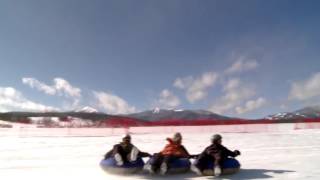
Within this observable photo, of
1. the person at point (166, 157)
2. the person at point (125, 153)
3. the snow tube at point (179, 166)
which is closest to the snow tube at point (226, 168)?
the snow tube at point (179, 166)

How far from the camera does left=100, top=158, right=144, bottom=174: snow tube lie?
8648mm

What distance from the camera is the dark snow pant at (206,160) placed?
8.57 m

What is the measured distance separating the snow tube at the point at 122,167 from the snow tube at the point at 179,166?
0.66 m

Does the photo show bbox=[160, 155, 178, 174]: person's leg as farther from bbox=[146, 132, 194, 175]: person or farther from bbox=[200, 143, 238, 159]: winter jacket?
bbox=[200, 143, 238, 159]: winter jacket

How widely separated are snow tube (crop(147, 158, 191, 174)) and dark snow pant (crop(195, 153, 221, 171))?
426 mm

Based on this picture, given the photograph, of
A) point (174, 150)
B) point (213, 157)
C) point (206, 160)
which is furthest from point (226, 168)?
point (174, 150)

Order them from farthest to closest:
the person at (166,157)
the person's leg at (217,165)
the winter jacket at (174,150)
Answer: the winter jacket at (174,150)
the person at (166,157)
the person's leg at (217,165)

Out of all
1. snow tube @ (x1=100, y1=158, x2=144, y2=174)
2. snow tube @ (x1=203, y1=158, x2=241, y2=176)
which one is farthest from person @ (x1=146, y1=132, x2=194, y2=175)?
snow tube @ (x1=203, y1=158, x2=241, y2=176)

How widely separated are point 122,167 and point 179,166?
4.14 ft

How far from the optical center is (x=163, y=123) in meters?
36.8

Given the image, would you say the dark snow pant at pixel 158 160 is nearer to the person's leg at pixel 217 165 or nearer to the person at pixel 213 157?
the person at pixel 213 157

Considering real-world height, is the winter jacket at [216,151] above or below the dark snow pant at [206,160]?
above

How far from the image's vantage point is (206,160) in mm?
8703

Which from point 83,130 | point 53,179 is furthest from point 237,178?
point 83,130
